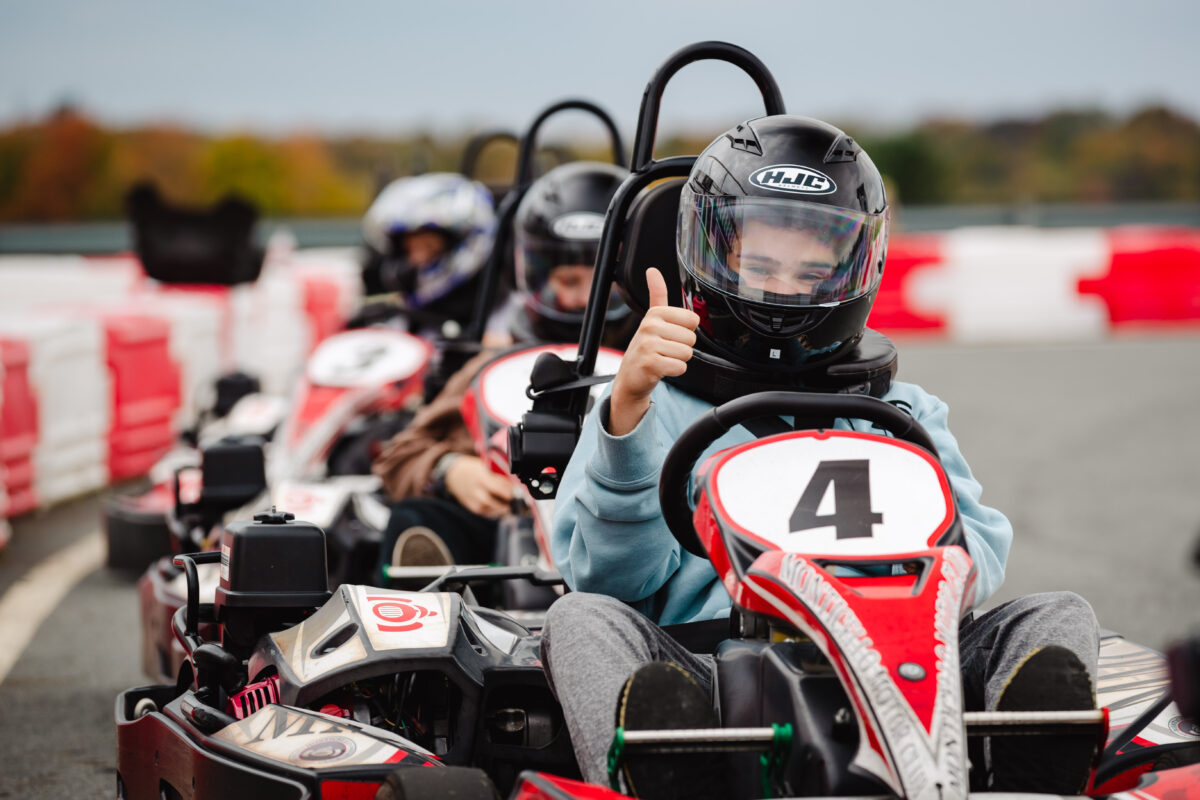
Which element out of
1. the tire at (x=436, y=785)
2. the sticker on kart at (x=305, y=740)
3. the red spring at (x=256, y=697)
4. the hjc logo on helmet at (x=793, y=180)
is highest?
the hjc logo on helmet at (x=793, y=180)

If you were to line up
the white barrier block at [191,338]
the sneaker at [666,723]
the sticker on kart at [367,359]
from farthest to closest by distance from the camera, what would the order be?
1. the white barrier block at [191,338]
2. the sticker on kart at [367,359]
3. the sneaker at [666,723]

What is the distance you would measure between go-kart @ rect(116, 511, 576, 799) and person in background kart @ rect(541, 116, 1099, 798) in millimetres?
221

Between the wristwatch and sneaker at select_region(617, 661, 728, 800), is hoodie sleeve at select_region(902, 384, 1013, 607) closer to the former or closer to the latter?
sneaker at select_region(617, 661, 728, 800)

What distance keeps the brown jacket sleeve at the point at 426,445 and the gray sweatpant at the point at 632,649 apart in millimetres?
1994

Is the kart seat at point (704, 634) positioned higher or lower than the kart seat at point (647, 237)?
lower

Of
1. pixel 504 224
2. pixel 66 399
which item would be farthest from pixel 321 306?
pixel 504 224

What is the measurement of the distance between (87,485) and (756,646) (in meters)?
6.24

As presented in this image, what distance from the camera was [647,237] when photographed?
308cm

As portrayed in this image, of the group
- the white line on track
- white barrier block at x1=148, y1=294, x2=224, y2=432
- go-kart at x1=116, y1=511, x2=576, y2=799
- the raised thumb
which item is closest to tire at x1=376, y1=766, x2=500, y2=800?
go-kart at x1=116, y1=511, x2=576, y2=799

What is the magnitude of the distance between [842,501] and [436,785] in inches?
28.2

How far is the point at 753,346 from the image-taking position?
2.63 metres

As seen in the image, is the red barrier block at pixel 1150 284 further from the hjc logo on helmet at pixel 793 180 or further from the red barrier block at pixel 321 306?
the hjc logo on helmet at pixel 793 180

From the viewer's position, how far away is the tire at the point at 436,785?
6.51 ft

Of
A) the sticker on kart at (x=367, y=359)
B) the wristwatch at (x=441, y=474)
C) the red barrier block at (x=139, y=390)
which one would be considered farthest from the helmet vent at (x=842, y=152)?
the red barrier block at (x=139, y=390)
